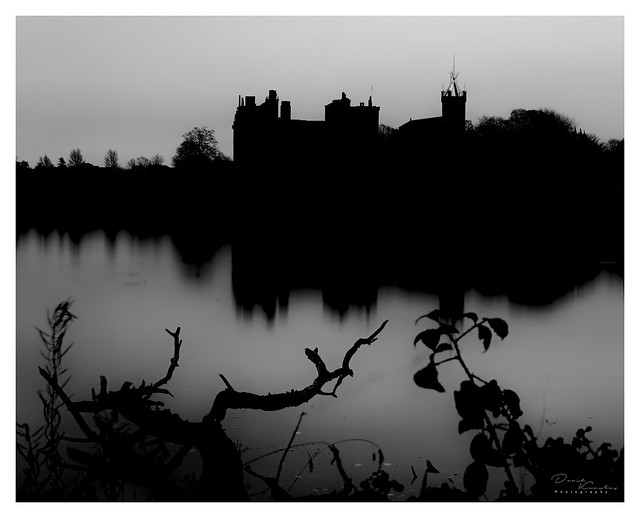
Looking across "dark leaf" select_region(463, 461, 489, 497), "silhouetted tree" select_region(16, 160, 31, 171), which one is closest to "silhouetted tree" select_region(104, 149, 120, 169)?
"silhouetted tree" select_region(16, 160, 31, 171)

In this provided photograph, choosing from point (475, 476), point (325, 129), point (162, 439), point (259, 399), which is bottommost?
point (475, 476)

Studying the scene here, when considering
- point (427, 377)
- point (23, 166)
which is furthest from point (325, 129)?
point (427, 377)

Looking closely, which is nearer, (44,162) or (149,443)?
(149,443)

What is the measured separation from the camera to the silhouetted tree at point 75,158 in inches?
243

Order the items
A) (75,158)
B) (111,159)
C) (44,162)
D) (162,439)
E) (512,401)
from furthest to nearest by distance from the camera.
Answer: (111,159)
(75,158)
(44,162)
(162,439)
(512,401)

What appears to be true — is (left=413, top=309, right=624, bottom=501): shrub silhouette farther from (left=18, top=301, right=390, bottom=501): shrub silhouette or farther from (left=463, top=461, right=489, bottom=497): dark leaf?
(left=18, top=301, right=390, bottom=501): shrub silhouette

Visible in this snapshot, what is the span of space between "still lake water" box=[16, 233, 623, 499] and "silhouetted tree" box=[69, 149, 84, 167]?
85 cm

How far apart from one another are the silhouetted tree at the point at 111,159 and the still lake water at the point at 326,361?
1051 millimetres

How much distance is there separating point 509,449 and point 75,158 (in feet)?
15.5

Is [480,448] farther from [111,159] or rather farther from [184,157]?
[111,159]

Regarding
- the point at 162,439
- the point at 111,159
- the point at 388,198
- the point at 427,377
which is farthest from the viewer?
the point at 388,198

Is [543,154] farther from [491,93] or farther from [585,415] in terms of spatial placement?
[585,415]

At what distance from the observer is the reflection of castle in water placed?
5973 millimetres

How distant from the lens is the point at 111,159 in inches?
253
